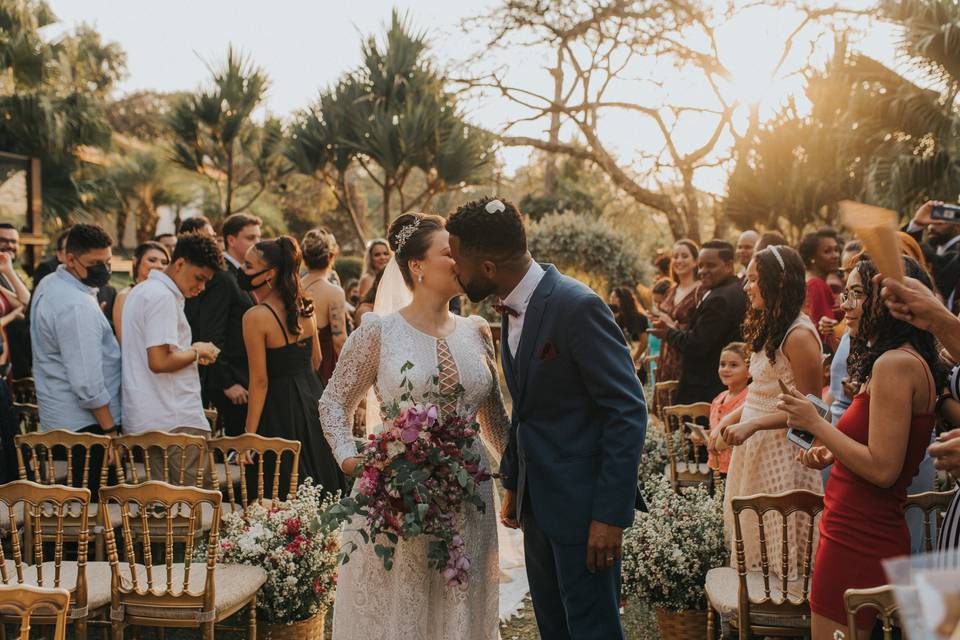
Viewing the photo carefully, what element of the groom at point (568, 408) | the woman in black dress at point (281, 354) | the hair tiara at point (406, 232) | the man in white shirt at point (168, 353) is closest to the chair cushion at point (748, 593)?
the groom at point (568, 408)

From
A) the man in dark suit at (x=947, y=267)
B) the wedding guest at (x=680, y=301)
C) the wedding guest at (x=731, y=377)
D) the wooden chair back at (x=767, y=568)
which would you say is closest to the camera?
the wooden chair back at (x=767, y=568)

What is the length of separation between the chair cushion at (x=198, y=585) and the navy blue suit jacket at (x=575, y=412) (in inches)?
62.5

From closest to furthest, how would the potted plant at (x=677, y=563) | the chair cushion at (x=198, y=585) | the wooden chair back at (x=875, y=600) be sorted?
the wooden chair back at (x=875, y=600)
the chair cushion at (x=198, y=585)
the potted plant at (x=677, y=563)

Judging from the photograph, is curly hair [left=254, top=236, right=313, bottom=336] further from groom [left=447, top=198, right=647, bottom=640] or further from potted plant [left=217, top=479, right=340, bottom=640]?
groom [left=447, top=198, right=647, bottom=640]

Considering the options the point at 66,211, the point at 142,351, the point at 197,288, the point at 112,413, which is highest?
the point at 66,211

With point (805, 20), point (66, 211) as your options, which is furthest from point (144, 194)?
point (805, 20)

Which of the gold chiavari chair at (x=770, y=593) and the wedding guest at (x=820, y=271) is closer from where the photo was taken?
the gold chiavari chair at (x=770, y=593)

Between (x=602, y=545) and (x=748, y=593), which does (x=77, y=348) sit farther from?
(x=748, y=593)

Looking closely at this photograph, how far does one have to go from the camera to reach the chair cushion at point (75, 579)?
11.5ft

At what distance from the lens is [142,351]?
187 inches

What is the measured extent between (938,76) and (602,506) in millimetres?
9063

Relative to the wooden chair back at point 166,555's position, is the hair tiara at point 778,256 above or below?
above

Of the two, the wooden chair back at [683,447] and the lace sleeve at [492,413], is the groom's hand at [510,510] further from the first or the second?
the wooden chair back at [683,447]

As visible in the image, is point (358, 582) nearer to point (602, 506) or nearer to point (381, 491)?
point (381, 491)
